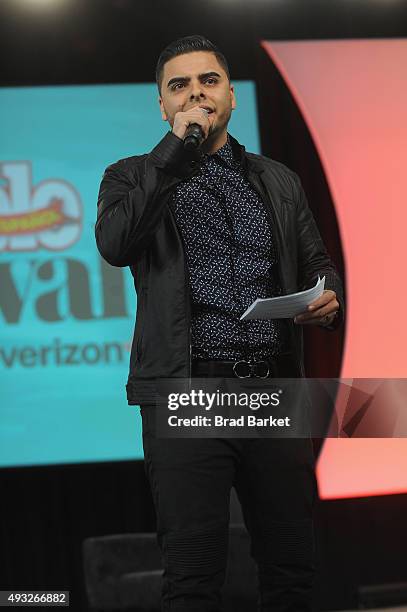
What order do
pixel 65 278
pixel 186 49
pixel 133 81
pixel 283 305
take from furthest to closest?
pixel 133 81 < pixel 65 278 < pixel 186 49 < pixel 283 305

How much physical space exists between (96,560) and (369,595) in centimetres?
149

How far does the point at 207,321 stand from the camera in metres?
1.67

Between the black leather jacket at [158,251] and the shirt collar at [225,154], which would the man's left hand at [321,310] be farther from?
the shirt collar at [225,154]

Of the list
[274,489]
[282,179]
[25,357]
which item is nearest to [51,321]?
[25,357]

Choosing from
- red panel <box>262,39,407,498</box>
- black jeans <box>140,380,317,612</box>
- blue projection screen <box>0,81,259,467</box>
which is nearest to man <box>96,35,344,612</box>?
black jeans <box>140,380,317,612</box>

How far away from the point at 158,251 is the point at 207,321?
6.6 inches

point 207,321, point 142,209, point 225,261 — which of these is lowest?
point 207,321

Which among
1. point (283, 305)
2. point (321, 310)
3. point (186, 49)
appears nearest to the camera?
point (283, 305)

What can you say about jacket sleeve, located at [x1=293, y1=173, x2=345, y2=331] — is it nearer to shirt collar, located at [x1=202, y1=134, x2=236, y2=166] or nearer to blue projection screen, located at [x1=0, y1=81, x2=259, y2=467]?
shirt collar, located at [x1=202, y1=134, x2=236, y2=166]

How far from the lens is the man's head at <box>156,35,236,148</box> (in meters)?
1.72

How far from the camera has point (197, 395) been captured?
1587 millimetres

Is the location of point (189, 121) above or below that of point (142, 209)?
above
